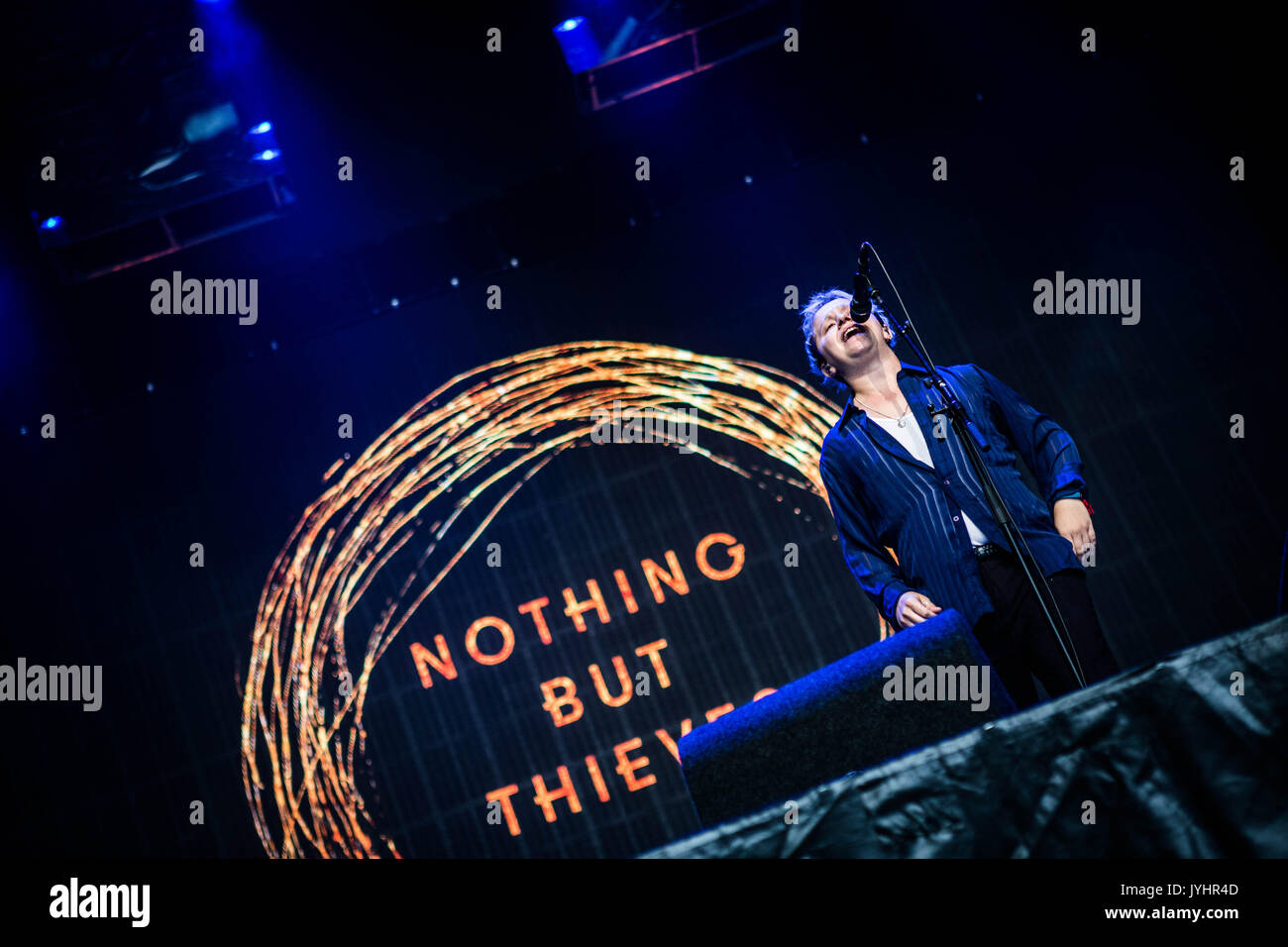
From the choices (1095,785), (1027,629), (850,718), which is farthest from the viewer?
(1027,629)

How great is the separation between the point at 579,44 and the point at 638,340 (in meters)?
1.64

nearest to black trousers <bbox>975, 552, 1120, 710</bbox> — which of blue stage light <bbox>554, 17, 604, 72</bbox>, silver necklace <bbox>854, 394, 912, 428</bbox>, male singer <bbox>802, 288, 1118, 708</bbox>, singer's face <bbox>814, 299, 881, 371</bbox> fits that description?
male singer <bbox>802, 288, 1118, 708</bbox>

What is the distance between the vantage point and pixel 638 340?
5.48 meters

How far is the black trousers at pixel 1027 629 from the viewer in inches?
90.6

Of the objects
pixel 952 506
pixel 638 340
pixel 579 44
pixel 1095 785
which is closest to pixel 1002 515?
pixel 952 506

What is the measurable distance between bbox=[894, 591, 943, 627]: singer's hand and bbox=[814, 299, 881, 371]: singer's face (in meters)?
0.73

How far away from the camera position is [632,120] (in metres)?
5.59

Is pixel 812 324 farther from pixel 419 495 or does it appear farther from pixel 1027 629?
pixel 419 495

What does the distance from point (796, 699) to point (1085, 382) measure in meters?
4.08

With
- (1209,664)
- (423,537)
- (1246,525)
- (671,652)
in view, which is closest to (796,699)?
(1209,664)

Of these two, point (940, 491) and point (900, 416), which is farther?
point (900, 416)

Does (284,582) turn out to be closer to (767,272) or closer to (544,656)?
(544,656)

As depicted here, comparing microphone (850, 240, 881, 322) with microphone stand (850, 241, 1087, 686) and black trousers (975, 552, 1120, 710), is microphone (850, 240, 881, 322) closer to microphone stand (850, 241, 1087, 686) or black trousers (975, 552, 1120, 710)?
microphone stand (850, 241, 1087, 686)

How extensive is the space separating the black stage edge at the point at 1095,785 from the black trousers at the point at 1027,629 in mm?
1130
